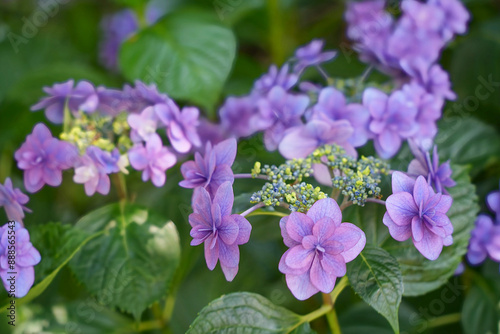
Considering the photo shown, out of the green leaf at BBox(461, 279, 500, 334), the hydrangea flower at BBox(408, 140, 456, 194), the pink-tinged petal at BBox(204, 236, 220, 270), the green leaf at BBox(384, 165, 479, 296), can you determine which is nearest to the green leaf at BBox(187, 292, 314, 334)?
the pink-tinged petal at BBox(204, 236, 220, 270)

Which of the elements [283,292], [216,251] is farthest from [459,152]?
[216,251]

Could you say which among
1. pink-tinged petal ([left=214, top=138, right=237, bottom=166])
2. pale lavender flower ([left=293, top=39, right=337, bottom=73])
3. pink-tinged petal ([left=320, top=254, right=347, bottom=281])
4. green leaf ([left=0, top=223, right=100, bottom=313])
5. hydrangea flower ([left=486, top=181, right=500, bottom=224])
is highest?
pink-tinged petal ([left=214, top=138, right=237, bottom=166])

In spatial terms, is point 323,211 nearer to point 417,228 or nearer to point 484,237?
point 417,228

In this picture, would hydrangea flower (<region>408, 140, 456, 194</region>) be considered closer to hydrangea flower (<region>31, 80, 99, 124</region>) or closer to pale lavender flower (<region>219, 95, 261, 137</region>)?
pale lavender flower (<region>219, 95, 261, 137</region>)

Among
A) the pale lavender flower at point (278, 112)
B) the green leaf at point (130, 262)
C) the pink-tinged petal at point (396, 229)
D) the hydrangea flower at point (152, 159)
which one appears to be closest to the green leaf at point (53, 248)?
Result: the green leaf at point (130, 262)

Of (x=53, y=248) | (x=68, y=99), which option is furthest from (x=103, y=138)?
(x=53, y=248)

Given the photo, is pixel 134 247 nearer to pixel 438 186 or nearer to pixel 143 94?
pixel 143 94

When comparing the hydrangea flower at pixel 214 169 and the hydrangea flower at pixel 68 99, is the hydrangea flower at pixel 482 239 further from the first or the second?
the hydrangea flower at pixel 68 99
